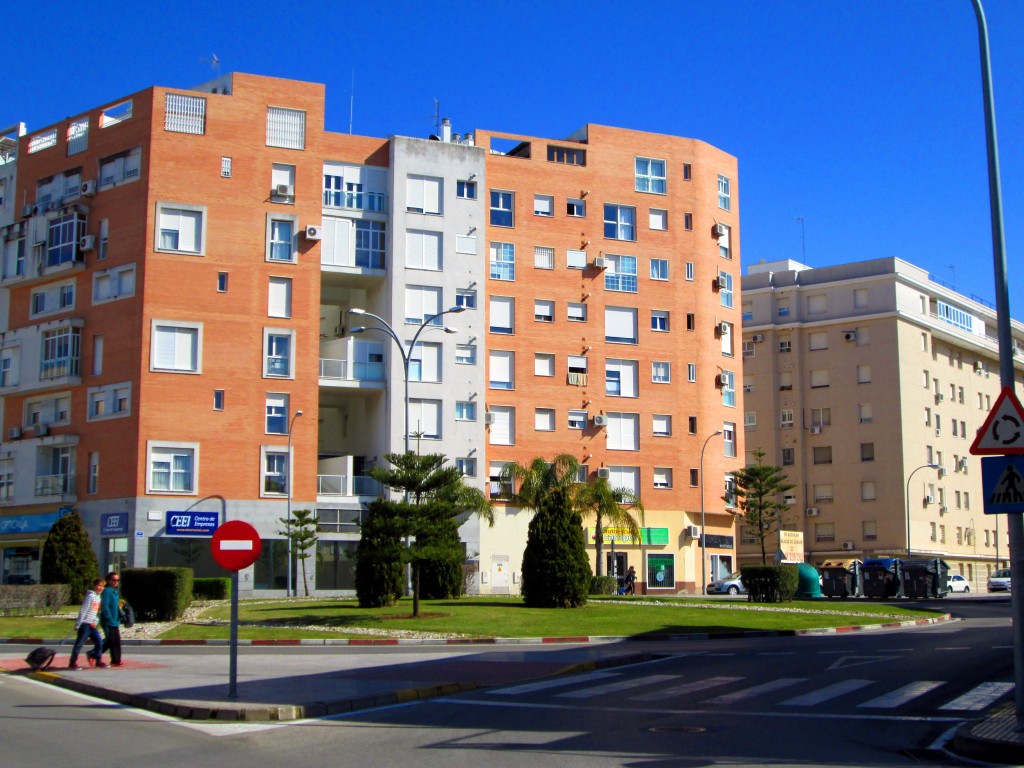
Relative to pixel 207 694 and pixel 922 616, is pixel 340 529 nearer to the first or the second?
pixel 922 616

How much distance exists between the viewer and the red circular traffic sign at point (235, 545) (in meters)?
14.9

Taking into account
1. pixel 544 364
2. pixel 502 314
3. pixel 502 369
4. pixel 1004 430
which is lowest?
pixel 1004 430

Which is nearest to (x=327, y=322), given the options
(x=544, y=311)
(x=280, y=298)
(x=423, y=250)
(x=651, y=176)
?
(x=280, y=298)

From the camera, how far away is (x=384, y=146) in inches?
2291

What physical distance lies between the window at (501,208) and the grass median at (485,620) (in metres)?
27.7

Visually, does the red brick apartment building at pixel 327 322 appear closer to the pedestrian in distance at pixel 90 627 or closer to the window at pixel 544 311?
the window at pixel 544 311

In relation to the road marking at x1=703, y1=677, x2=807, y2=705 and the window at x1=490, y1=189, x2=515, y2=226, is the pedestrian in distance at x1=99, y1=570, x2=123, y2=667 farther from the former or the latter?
the window at x1=490, y1=189, x2=515, y2=226

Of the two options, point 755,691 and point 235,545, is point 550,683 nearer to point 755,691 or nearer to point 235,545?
point 755,691

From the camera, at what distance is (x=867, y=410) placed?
81.8 metres

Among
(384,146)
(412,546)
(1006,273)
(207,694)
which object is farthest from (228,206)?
(1006,273)

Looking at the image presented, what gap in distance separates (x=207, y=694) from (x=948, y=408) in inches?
3154

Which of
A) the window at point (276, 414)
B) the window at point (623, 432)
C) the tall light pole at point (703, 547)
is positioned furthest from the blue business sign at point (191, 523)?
the tall light pole at point (703, 547)

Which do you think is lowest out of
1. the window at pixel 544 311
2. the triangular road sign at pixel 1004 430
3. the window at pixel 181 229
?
the triangular road sign at pixel 1004 430

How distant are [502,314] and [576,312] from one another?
4.34m
